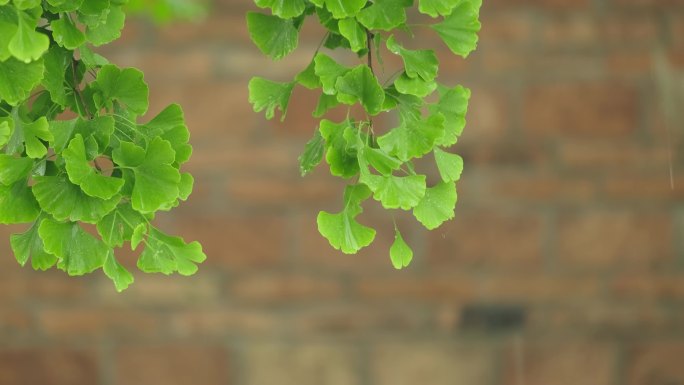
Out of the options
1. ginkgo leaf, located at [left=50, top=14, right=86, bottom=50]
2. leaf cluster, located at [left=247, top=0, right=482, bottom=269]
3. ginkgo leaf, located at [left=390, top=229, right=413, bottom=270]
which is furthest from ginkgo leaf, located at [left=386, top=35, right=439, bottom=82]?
ginkgo leaf, located at [left=50, top=14, right=86, bottom=50]

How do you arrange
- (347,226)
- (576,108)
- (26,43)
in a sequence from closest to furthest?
(26,43) < (347,226) < (576,108)

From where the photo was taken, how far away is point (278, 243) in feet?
8.41

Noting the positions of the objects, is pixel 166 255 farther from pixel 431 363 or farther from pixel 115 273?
pixel 431 363

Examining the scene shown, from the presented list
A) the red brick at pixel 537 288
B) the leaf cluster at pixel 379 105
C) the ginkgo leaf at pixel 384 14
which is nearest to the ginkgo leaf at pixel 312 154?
the leaf cluster at pixel 379 105

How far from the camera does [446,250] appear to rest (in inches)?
101

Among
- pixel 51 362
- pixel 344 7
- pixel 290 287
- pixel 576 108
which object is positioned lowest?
pixel 51 362

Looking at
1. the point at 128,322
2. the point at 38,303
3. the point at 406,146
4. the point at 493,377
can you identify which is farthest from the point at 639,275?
the point at 406,146

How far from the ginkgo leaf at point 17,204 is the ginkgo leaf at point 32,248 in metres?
0.03

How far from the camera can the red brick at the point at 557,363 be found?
2.60 m

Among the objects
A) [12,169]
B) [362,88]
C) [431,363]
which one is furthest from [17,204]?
[431,363]

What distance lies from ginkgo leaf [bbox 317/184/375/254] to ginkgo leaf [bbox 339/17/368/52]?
0.34ft

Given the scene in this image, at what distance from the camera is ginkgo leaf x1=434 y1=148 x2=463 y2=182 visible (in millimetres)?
812

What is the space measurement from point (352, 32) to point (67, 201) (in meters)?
0.22

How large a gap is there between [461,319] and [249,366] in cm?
50
